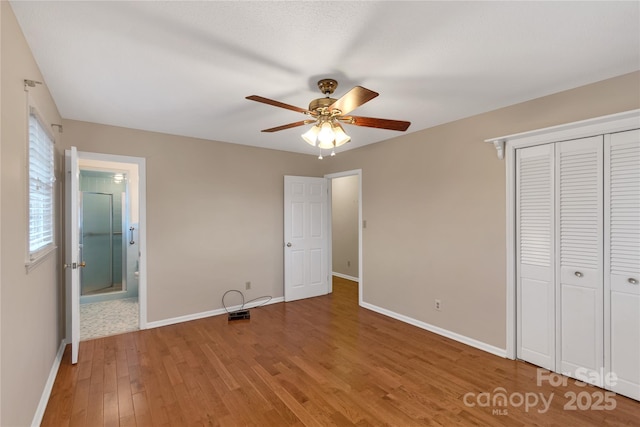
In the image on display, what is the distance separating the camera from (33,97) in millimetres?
1974

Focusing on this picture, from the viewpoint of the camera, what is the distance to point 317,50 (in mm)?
1912

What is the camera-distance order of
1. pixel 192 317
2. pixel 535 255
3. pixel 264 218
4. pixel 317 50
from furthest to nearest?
pixel 264 218 → pixel 192 317 → pixel 535 255 → pixel 317 50

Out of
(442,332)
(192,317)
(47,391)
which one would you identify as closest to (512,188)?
(442,332)

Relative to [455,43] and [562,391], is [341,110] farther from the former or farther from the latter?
[562,391]

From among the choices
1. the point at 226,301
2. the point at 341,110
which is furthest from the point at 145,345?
the point at 341,110

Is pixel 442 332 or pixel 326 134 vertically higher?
pixel 326 134

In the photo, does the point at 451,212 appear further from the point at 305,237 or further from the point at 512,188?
the point at 305,237

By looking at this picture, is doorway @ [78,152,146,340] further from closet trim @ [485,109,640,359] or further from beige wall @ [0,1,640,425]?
closet trim @ [485,109,640,359]

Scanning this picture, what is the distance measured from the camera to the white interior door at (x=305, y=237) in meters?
4.88

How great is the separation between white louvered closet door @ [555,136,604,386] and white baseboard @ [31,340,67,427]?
4.04 m

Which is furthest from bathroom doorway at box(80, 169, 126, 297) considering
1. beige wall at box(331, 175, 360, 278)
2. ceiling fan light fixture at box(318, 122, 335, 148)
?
ceiling fan light fixture at box(318, 122, 335, 148)

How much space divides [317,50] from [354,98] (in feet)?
1.26

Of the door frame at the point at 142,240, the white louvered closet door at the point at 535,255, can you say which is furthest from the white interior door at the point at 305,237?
the white louvered closet door at the point at 535,255

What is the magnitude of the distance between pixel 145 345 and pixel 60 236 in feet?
4.77
